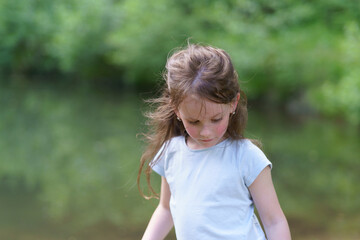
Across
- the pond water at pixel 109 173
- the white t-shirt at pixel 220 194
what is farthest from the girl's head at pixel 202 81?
the pond water at pixel 109 173

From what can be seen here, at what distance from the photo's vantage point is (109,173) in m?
7.60

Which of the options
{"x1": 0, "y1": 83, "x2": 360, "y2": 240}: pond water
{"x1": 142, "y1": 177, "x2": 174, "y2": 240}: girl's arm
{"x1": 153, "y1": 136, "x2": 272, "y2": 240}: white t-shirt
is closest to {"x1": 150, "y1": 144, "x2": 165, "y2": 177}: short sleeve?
{"x1": 142, "y1": 177, "x2": 174, "y2": 240}: girl's arm

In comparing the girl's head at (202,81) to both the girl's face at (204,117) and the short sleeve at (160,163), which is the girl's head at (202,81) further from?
the short sleeve at (160,163)

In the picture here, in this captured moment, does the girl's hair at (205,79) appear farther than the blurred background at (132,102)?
No

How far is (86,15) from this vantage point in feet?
73.3

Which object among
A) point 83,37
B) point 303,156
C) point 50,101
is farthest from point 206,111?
point 83,37

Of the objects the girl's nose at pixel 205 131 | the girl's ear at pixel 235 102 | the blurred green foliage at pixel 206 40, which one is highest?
the blurred green foliage at pixel 206 40

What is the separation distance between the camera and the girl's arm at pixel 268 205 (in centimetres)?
187

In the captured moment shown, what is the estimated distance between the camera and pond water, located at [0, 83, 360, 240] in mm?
5445

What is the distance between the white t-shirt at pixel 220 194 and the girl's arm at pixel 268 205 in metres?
0.03

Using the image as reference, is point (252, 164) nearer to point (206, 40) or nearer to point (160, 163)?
point (160, 163)

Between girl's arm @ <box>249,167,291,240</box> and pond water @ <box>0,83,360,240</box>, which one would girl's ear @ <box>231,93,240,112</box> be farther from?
pond water @ <box>0,83,360,240</box>

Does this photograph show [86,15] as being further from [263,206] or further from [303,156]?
[263,206]

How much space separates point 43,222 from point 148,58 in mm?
14485
